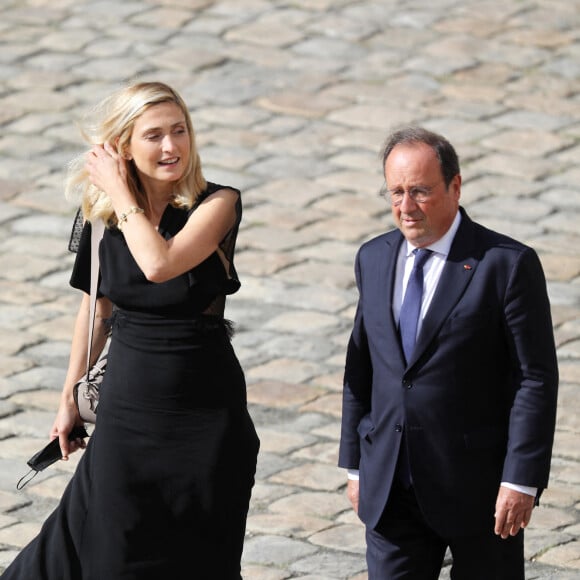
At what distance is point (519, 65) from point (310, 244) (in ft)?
9.85

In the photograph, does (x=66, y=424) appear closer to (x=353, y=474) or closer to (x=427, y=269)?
(x=353, y=474)

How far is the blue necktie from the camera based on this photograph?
409cm

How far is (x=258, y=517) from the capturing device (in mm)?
5809

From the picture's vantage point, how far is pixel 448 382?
13.2 feet

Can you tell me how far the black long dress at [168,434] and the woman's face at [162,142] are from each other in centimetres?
13

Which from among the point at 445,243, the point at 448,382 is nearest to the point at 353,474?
the point at 448,382

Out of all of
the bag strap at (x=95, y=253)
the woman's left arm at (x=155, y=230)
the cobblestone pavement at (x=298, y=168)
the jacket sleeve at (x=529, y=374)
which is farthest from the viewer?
the cobblestone pavement at (x=298, y=168)

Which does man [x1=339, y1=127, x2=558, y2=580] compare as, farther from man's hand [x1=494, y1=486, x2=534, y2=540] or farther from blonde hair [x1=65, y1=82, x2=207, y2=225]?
blonde hair [x1=65, y1=82, x2=207, y2=225]

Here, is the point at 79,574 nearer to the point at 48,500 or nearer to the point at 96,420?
the point at 96,420

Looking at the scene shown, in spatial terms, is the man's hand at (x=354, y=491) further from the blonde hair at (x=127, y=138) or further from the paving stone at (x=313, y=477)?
the paving stone at (x=313, y=477)

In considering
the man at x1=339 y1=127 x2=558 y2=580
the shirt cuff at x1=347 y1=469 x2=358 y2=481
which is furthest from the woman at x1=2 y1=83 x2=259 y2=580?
the man at x1=339 y1=127 x2=558 y2=580

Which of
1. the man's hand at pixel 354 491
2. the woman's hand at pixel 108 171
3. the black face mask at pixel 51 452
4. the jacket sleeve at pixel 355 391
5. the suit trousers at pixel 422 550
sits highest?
the woman's hand at pixel 108 171

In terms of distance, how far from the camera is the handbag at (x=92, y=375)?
4.51 m

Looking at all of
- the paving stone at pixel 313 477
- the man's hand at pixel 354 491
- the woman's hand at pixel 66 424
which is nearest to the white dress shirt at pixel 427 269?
the man's hand at pixel 354 491
